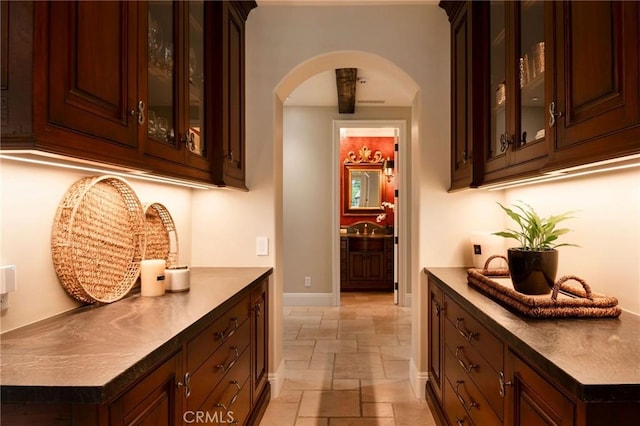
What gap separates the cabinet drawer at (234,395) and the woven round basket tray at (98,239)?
0.60 m

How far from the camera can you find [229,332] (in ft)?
6.28

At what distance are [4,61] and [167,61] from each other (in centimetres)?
86

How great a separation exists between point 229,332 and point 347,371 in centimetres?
188

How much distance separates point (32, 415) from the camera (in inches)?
36.4

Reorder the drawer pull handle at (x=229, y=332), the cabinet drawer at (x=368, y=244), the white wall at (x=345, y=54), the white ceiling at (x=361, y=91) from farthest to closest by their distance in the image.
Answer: the cabinet drawer at (x=368, y=244) < the white ceiling at (x=361, y=91) < the white wall at (x=345, y=54) < the drawer pull handle at (x=229, y=332)

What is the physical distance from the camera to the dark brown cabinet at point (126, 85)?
997 mm

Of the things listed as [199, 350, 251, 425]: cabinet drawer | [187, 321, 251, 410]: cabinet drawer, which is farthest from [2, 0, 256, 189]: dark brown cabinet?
[199, 350, 251, 425]: cabinet drawer

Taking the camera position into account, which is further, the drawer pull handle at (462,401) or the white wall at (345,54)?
the white wall at (345,54)

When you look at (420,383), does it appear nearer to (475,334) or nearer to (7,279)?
(475,334)

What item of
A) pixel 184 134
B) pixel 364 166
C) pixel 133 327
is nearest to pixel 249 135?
pixel 184 134

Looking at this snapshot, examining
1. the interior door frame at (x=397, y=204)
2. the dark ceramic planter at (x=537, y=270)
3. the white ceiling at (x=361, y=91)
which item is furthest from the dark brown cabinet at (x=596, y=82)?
the interior door frame at (x=397, y=204)

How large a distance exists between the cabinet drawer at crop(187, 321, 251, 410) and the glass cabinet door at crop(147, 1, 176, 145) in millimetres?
941

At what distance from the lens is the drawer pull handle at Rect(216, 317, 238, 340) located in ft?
5.79

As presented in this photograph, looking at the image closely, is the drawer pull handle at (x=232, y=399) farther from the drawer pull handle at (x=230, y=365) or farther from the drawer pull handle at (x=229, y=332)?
the drawer pull handle at (x=229, y=332)
